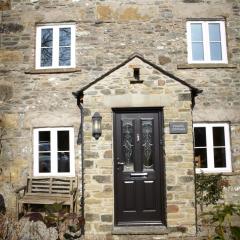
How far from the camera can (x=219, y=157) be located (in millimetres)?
10742

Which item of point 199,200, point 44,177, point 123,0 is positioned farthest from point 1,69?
point 199,200

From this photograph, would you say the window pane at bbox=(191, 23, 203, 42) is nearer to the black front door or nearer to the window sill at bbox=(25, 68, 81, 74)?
the window sill at bbox=(25, 68, 81, 74)

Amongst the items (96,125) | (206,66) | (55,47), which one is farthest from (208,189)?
(55,47)

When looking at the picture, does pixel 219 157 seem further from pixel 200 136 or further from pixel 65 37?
pixel 65 37

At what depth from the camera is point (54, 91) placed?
10992 mm

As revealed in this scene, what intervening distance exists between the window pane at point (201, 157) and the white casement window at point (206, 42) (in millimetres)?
2792

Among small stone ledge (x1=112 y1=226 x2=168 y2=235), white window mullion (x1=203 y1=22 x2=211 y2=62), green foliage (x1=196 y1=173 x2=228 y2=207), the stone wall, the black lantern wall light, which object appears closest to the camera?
small stone ledge (x1=112 y1=226 x2=168 y2=235)

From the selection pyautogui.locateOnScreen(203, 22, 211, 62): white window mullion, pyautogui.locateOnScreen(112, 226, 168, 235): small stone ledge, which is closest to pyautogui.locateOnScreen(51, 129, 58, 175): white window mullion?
pyautogui.locateOnScreen(112, 226, 168, 235): small stone ledge

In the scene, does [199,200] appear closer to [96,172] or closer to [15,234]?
[96,172]

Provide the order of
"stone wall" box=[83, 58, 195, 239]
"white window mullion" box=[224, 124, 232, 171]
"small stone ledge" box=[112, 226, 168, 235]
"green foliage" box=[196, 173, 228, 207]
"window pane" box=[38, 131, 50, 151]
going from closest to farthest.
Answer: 1. "small stone ledge" box=[112, 226, 168, 235]
2. "stone wall" box=[83, 58, 195, 239]
3. "green foliage" box=[196, 173, 228, 207]
4. "white window mullion" box=[224, 124, 232, 171]
5. "window pane" box=[38, 131, 50, 151]

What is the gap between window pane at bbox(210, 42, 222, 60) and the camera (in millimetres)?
11203

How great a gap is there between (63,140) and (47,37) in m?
3.34

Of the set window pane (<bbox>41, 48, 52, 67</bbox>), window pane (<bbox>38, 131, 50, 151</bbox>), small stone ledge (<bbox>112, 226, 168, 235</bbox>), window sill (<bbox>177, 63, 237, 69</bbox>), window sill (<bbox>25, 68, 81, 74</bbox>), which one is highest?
window pane (<bbox>41, 48, 52, 67</bbox>)

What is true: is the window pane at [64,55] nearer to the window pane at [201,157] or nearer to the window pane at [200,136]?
the window pane at [200,136]
